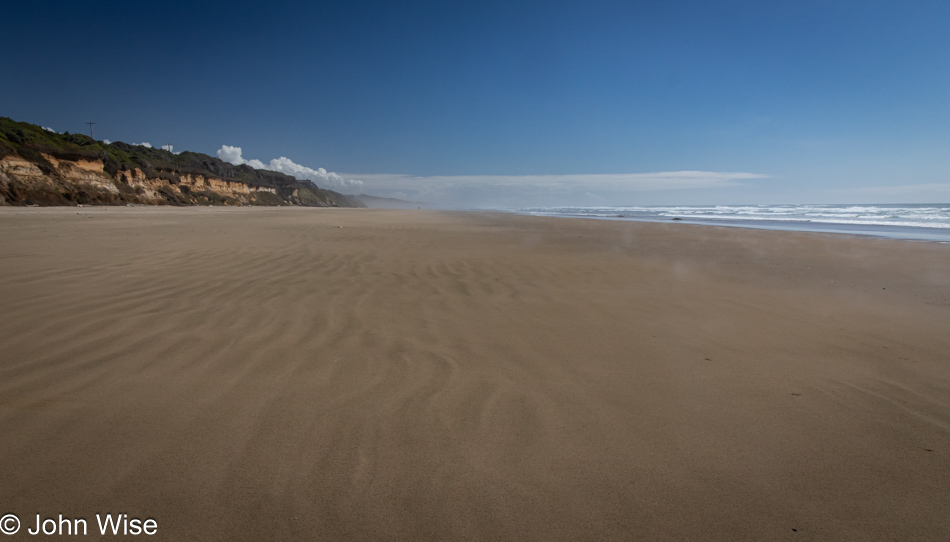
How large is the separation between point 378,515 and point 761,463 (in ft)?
5.09

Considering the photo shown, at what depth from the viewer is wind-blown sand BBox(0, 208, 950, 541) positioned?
1435mm

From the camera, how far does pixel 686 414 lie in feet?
6.75

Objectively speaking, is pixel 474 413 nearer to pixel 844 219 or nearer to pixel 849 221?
pixel 849 221

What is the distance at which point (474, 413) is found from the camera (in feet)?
6.74

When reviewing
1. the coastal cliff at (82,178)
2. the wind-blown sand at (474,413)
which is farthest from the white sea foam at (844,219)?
the coastal cliff at (82,178)

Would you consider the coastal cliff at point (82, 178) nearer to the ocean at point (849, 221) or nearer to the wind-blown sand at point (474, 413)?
the wind-blown sand at point (474, 413)

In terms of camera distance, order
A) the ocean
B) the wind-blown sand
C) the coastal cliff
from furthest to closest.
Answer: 1. the coastal cliff
2. the ocean
3. the wind-blown sand

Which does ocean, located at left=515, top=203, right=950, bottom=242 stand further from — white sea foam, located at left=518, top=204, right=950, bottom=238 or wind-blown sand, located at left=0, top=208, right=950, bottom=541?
wind-blown sand, located at left=0, top=208, right=950, bottom=541

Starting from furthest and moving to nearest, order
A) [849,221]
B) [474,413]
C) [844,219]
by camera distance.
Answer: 1. [844,219]
2. [849,221]
3. [474,413]

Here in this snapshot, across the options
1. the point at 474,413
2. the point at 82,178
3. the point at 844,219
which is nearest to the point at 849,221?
the point at 844,219

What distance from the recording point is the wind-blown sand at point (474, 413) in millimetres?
1435

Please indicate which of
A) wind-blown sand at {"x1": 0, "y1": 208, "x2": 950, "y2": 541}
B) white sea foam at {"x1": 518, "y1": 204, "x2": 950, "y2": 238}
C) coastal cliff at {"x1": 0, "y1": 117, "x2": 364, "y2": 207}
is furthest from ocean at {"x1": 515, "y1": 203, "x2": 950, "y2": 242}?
coastal cliff at {"x1": 0, "y1": 117, "x2": 364, "y2": 207}

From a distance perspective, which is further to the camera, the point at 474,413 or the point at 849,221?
the point at 849,221

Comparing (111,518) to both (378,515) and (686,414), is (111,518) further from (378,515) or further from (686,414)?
(686,414)
